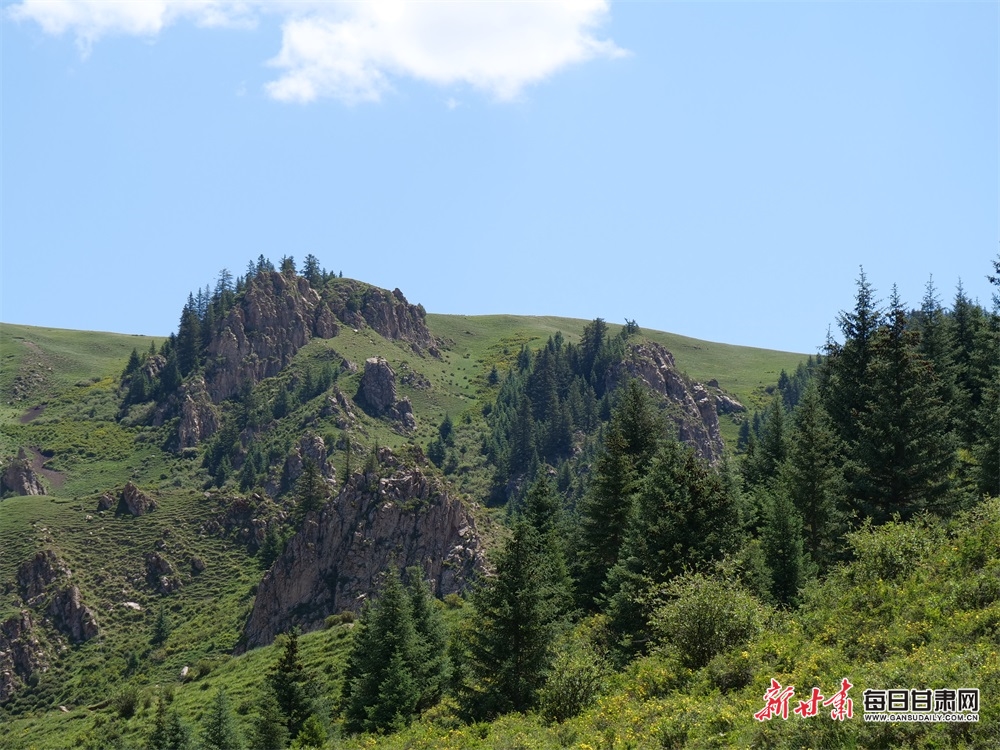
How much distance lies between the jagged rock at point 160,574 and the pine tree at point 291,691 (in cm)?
9713

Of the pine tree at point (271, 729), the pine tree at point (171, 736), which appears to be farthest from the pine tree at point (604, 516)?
the pine tree at point (171, 736)

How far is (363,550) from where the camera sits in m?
129

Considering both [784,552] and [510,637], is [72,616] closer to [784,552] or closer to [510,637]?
[510,637]

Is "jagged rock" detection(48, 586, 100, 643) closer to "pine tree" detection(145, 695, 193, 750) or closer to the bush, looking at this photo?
"pine tree" detection(145, 695, 193, 750)

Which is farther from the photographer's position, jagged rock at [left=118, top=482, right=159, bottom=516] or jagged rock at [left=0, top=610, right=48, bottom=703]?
jagged rock at [left=118, top=482, right=159, bottom=516]

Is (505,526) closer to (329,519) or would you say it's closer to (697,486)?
(329,519)

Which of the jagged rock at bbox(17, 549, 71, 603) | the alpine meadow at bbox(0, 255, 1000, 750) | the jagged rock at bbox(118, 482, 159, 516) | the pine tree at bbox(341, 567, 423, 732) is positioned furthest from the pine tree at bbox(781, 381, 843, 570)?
the jagged rock at bbox(118, 482, 159, 516)

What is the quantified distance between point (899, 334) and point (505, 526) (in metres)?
93.6

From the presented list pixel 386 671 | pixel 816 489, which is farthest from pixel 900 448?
pixel 386 671

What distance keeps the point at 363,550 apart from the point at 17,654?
173 feet

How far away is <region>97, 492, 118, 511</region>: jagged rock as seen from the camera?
16725 cm

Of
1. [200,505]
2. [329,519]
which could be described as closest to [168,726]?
[329,519]

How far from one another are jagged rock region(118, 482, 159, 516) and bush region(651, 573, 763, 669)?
15291cm

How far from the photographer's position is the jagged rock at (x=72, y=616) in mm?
132875
